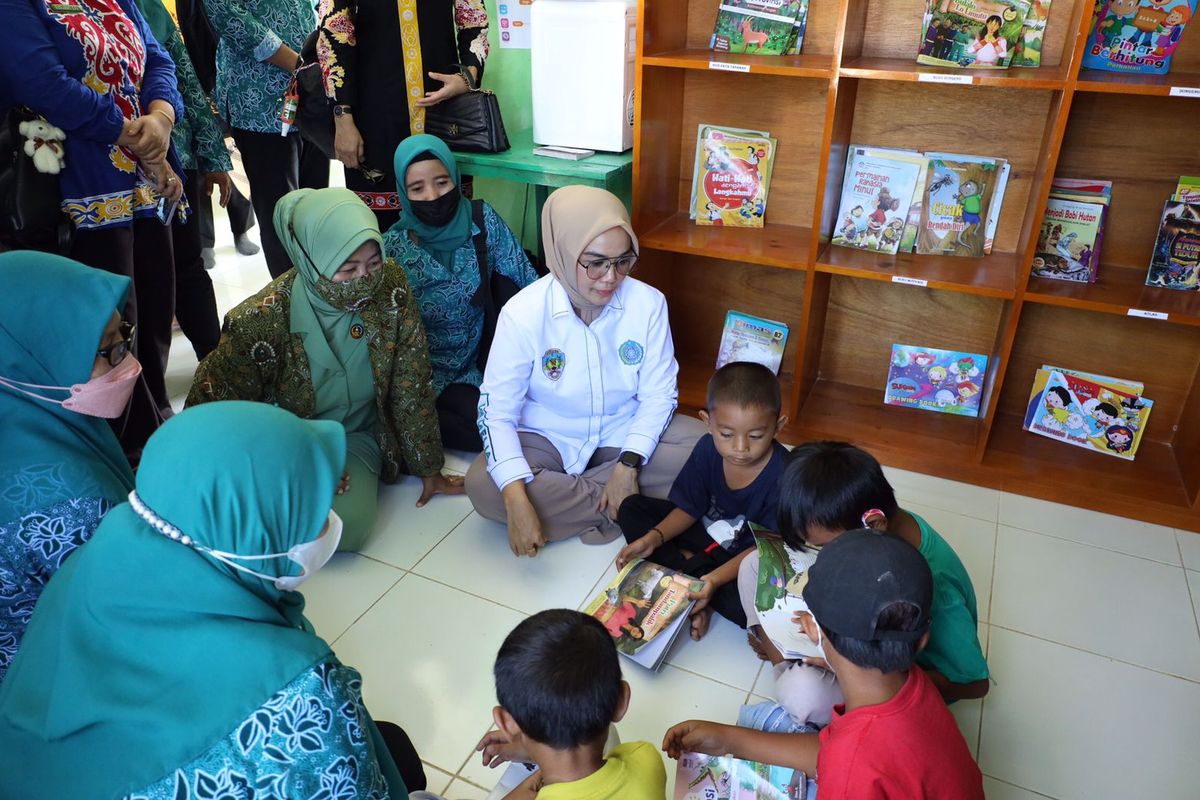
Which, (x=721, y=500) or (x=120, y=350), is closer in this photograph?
(x=120, y=350)

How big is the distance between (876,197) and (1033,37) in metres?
0.62

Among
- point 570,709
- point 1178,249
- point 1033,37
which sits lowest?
point 570,709

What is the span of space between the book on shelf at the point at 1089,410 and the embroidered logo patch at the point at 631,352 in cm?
137

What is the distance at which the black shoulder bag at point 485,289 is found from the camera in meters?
2.83

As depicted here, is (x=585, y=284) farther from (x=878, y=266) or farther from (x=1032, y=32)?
(x=1032, y=32)

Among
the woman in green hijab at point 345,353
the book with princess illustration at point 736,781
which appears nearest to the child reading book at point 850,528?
the book with princess illustration at point 736,781

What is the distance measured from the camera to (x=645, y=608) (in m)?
2.05

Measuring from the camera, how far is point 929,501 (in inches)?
104

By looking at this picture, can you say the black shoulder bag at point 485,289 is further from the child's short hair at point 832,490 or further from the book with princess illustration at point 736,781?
the book with princess illustration at point 736,781

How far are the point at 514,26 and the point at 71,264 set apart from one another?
89.3 inches

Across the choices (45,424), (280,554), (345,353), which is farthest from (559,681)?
(345,353)

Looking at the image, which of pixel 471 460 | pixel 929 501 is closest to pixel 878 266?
pixel 929 501

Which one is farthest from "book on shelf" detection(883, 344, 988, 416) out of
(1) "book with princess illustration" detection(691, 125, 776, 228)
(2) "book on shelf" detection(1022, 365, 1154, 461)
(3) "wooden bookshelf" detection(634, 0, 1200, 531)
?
(1) "book with princess illustration" detection(691, 125, 776, 228)

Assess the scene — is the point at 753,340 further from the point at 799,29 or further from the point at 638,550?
the point at 638,550
